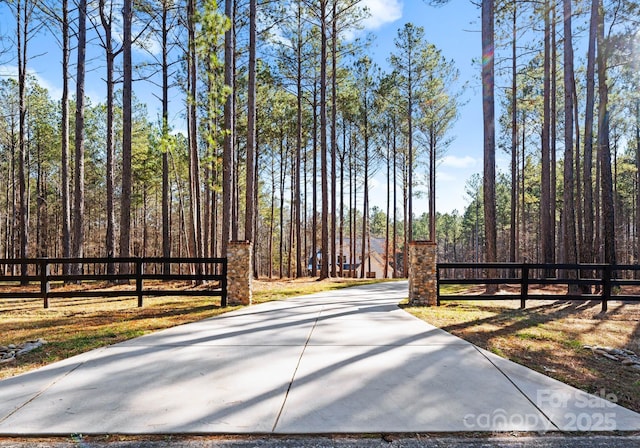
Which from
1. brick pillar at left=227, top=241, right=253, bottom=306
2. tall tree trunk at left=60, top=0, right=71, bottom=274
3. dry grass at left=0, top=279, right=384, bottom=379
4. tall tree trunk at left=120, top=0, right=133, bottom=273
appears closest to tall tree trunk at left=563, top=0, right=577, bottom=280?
brick pillar at left=227, top=241, right=253, bottom=306

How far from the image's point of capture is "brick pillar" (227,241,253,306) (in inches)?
337

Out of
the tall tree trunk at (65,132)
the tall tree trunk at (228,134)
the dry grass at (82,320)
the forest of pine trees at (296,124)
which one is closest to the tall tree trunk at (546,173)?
the forest of pine trees at (296,124)

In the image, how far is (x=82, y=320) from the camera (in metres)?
7.05

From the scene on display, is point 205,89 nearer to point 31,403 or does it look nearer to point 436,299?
point 436,299

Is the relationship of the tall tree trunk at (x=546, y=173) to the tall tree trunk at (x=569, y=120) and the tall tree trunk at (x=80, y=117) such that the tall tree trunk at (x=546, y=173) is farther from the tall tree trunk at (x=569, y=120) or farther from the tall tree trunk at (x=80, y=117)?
the tall tree trunk at (x=80, y=117)

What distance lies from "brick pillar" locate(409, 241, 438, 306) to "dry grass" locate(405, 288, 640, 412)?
44 centimetres

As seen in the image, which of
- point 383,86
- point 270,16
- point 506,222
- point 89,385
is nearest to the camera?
point 89,385

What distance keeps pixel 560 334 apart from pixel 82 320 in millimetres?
8949

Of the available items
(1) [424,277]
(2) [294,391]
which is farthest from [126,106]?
(2) [294,391]

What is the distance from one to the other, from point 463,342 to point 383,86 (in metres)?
19.7

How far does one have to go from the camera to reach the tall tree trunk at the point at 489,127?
1041 cm

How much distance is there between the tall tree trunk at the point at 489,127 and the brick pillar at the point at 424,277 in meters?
2.88

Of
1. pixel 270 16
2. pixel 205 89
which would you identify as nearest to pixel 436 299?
pixel 270 16

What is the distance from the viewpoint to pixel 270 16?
51.2ft
